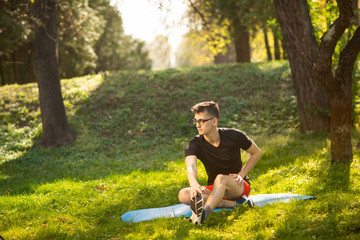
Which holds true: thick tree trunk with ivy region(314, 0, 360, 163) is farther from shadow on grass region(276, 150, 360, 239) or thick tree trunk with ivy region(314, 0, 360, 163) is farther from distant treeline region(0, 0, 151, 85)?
distant treeline region(0, 0, 151, 85)

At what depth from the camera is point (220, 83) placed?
16.7 meters

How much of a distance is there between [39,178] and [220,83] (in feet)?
33.7

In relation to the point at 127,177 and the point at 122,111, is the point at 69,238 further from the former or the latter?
the point at 122,111

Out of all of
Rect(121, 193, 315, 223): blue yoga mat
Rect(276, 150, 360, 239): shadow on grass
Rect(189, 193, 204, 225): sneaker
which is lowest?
Rect(121, 193, 315, 223): blue yoga mat

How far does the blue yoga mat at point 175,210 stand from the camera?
17.3 ft

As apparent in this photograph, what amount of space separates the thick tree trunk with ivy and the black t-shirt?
7.42 ft

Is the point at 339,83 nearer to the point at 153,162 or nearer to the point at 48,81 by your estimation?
the point at 153,162

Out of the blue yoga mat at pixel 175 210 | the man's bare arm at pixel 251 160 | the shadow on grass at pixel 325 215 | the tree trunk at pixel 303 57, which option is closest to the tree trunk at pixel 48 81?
the blue yoga mat at pixel 175 210

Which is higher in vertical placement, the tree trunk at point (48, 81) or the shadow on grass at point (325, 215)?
the tree trunk at point (48, 81)

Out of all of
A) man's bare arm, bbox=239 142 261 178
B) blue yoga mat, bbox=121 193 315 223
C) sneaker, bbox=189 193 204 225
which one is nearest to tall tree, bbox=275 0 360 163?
→ blue yoga mat, bbox=121 193 315 223

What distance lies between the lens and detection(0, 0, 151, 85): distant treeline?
54.3 ft

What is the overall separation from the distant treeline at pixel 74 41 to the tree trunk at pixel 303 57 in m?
5.87

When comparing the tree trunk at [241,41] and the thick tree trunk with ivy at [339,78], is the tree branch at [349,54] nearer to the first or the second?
the thick tree trunk with ivy at [339,78]

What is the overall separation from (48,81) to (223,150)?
31.4 ft
